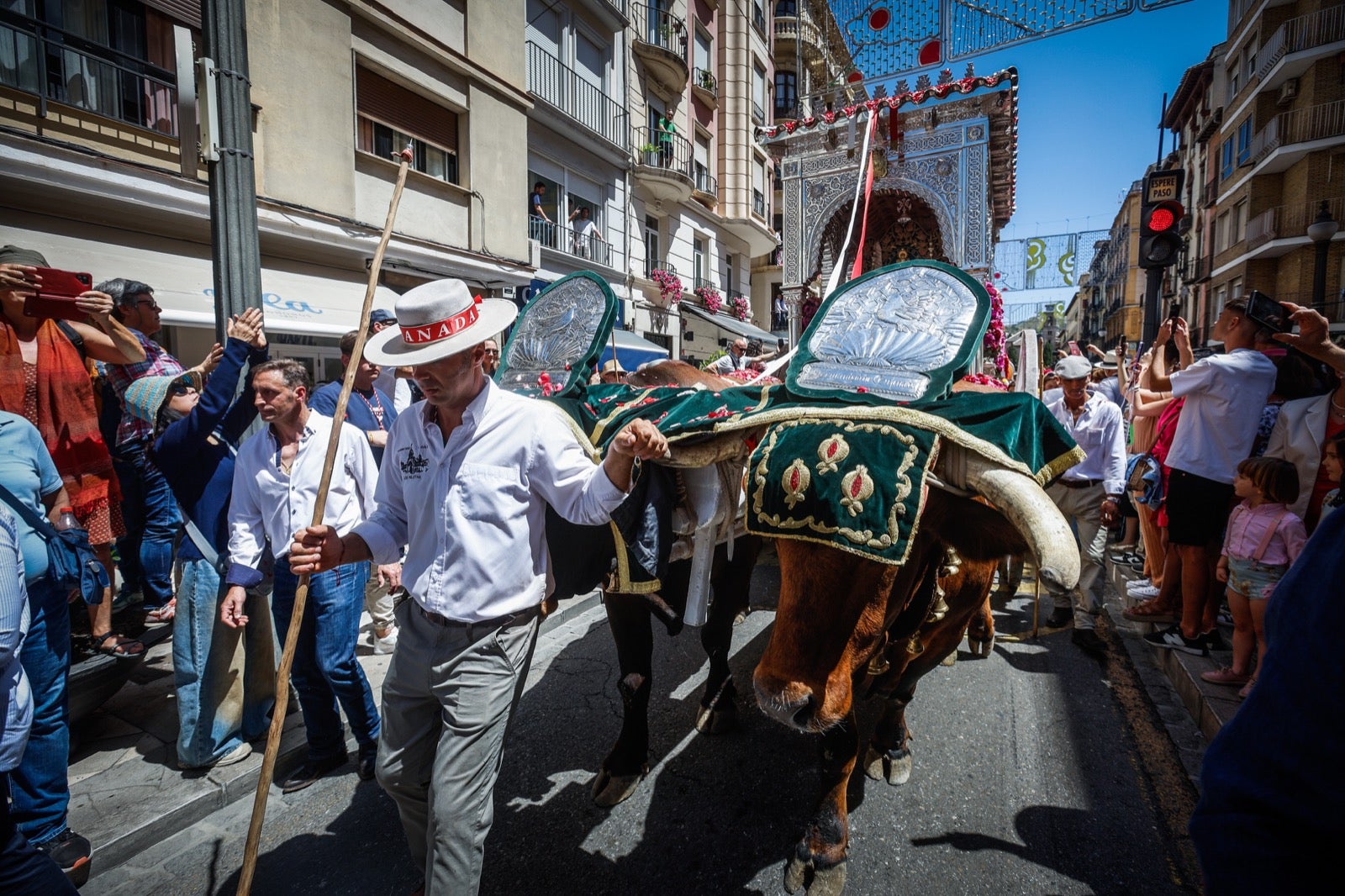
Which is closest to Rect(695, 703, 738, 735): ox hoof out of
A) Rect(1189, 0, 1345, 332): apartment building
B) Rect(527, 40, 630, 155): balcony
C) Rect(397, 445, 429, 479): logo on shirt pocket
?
Rect(397, 445, 429, 479): logo on shirt pocket

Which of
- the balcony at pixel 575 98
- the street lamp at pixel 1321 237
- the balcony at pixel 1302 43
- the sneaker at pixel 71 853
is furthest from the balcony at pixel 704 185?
the sneaker at pixel 71 853

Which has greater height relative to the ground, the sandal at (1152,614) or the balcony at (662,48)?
the balcony at (662,48)

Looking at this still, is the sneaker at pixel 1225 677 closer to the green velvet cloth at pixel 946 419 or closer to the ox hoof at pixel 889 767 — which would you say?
the ox hoof at pixel 889 767

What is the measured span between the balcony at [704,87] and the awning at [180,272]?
50.6ft

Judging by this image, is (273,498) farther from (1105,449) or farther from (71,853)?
(1105,449)

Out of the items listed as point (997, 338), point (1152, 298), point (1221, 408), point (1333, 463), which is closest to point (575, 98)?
point (997, 338)

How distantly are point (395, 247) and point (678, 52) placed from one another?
13.6 m

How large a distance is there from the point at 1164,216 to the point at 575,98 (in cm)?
1315

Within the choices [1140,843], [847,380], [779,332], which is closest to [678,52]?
[779,332]

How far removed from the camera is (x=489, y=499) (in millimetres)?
2064

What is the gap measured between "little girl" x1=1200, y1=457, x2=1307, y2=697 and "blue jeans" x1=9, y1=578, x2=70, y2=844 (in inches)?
220

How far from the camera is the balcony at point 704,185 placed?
68.8ft

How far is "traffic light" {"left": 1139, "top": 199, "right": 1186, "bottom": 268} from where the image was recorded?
18.7 ft

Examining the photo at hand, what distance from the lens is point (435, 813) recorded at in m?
1.93
